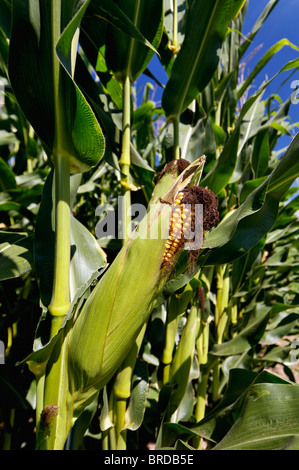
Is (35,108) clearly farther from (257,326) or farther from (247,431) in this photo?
(257,326)

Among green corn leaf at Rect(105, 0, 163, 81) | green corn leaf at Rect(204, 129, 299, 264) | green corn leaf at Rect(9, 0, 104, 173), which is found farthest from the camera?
green corn leaf at Rect(105, 0, 163, 81)

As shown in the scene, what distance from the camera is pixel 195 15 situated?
2.44 feet

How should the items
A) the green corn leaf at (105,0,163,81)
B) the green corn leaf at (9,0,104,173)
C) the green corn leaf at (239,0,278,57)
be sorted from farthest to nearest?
the green corn leaf at (239,0,278,57) → the green corn leaf at (105,0,163,81) → the green corn leaf at (9,0,104,173)

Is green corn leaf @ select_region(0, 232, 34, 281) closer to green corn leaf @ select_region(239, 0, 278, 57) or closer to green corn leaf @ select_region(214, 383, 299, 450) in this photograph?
green corn leaf @ select_region(214, 383, 299, 450)

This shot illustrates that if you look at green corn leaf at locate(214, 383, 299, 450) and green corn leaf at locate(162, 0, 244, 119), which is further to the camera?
green corn leaf at locate(162, 0, 244, 119)

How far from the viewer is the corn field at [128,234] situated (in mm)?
485

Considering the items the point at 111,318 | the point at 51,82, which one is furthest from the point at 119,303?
the point at 51,82

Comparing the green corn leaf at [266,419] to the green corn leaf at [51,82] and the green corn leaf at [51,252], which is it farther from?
the green corn leaf at [51,82]

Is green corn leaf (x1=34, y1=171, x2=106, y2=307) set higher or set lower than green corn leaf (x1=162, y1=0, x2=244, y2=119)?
lower

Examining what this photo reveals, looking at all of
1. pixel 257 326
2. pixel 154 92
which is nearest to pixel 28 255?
pixel 257 326

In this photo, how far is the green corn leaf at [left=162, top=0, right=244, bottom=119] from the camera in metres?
0.74

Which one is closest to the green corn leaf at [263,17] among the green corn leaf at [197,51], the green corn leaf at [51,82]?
the green corn leaf at [197,51]

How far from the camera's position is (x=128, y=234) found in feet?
2.39

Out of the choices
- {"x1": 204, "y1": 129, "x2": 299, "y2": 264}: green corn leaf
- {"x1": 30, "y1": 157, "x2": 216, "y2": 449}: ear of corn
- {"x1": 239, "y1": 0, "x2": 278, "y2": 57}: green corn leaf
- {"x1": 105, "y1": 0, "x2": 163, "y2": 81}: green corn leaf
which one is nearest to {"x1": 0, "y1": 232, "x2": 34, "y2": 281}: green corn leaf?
{"x1": 30, "y1": 157, "x2": 216, "y2": 449}: ear of corn
